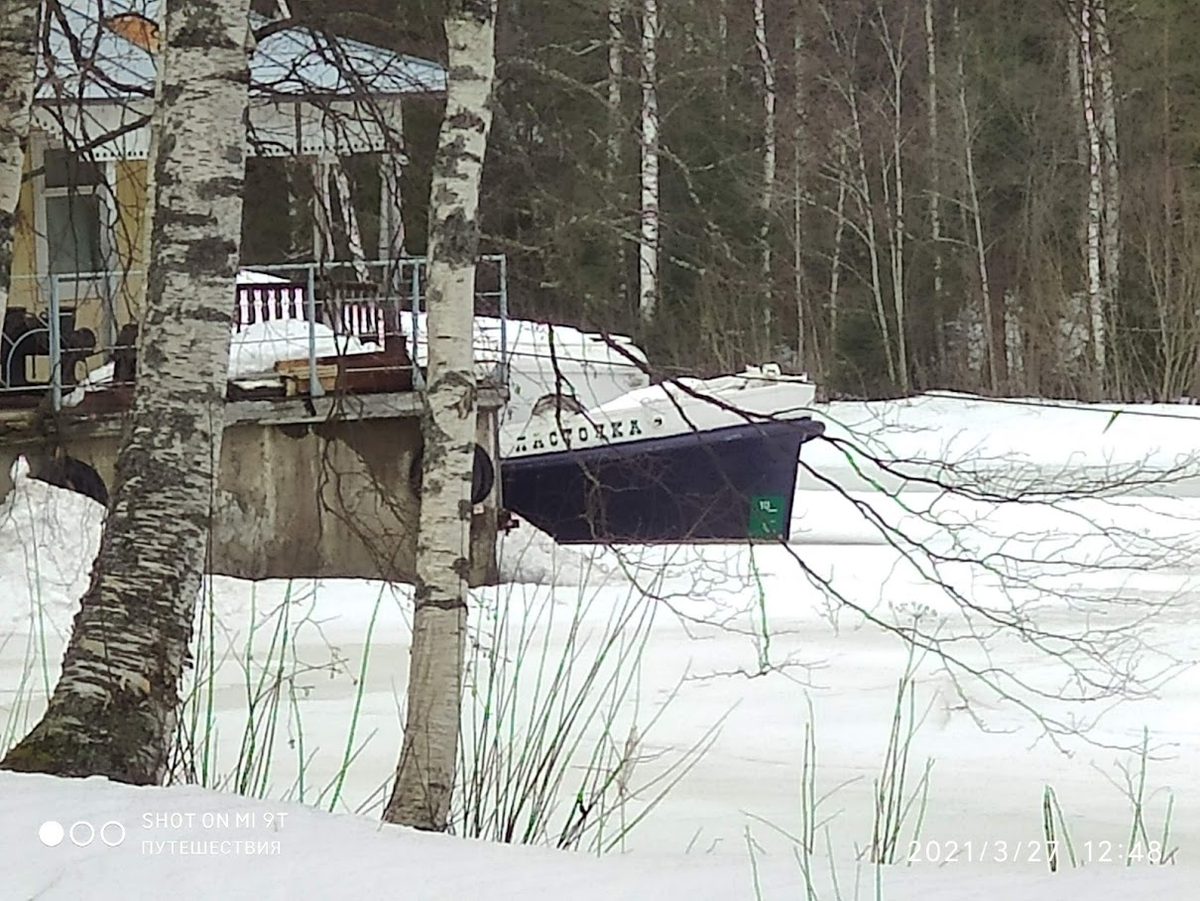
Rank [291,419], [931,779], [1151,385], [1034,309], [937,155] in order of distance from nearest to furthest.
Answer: [931,779] < [291,419] < [1151,385] < [1034,309] < [937,155]

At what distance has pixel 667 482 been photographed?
586 inches

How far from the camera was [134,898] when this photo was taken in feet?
11.0

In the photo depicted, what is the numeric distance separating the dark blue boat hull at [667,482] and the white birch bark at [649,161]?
119 cm

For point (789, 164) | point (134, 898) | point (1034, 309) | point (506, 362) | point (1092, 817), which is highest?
point (789, 164)

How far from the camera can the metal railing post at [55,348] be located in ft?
37.1

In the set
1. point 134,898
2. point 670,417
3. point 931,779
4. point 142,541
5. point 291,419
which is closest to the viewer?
point 134,898

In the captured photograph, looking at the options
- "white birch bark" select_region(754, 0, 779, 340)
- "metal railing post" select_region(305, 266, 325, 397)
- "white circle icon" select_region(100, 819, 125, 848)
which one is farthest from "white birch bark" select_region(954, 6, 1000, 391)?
"white circle icon" select_region(100, 819, 125, 848)

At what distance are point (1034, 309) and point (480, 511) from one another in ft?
52.6

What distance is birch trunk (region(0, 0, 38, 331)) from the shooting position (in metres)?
5.16

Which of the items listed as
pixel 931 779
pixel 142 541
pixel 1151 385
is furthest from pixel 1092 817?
pixel 1151 385

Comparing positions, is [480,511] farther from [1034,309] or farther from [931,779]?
[1034,309]

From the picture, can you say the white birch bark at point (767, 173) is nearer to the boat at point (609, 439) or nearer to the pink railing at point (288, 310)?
the boat at point (609, 439)

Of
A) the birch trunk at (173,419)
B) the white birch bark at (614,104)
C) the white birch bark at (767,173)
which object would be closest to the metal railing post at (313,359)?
the white birch bark at (614,104)

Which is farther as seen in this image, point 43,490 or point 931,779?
point 43,490
